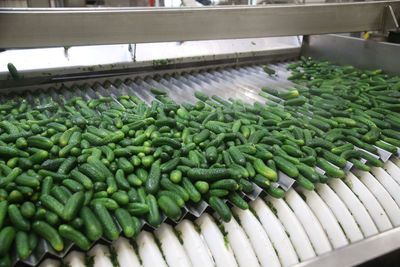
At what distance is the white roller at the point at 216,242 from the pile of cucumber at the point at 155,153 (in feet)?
0.46

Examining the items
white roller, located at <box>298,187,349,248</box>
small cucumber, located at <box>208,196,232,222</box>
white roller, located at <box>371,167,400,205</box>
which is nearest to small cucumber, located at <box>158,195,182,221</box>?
small cucumber, located at <box>208,196,232,222</box>

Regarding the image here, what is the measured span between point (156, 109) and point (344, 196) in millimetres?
1880

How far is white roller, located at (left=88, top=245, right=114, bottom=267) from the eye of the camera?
1802mm

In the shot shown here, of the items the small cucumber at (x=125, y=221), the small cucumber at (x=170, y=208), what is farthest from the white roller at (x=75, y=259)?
→ the small cucumber at (x=170, y=208)

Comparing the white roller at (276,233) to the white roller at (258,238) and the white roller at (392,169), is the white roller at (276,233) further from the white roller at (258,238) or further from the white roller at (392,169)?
the white roller at (392,169)

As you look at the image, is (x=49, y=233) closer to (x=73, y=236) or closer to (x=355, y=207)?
(x=73, y=236)

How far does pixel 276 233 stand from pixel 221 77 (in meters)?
2.73

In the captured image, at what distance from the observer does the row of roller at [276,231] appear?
1903mm

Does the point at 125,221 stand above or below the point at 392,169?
above

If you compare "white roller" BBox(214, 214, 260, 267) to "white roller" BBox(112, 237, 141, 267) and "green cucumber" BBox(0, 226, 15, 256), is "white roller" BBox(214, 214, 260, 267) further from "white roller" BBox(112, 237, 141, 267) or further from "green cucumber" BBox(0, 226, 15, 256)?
"green cucumber" BBox(0, 226, 15, 256)

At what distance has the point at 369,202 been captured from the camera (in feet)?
8.15

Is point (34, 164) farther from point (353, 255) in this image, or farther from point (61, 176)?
point (353, 255)

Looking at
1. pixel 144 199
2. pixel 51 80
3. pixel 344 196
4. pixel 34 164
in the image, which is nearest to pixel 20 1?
pixel 51 80

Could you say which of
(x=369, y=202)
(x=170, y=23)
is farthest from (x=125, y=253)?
(x=170, y=23)
